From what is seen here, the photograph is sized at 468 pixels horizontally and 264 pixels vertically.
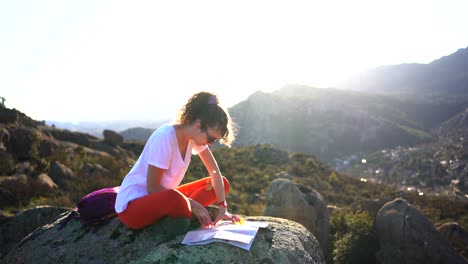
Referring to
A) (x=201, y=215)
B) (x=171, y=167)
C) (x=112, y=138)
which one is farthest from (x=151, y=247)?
(x=112, y=138)

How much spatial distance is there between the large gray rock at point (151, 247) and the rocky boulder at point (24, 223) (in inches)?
72.6

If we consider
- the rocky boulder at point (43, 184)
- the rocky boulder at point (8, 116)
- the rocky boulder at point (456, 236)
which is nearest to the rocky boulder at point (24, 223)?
the rocky boulder at point (43, 184)

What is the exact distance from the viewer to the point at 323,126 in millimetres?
115812

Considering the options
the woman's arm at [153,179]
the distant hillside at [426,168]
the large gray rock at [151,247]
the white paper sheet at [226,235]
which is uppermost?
the woman's arm at [153,179]

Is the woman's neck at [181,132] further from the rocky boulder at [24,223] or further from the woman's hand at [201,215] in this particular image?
the rocky boulder at [24,223]

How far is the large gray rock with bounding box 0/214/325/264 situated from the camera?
308 cm

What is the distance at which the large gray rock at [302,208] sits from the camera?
8336mm

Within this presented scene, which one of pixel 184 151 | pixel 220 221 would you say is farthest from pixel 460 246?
pixel 184 151

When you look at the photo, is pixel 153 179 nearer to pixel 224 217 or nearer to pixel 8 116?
pixel 224 217

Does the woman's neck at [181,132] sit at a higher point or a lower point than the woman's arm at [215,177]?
higher

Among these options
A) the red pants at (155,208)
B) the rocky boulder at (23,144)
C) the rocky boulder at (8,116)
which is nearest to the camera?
the red pants at (155,208)

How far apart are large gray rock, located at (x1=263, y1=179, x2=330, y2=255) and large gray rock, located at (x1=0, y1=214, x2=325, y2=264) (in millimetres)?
4257

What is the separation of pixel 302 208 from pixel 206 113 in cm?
543

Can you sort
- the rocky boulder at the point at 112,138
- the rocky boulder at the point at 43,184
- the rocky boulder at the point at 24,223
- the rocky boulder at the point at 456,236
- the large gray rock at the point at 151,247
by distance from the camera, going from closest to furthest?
the large gray rock at the point at 151,247 < the rocky boulder at the point at 24,223 < the rocky boulder at the point at 456,236 < the rocky boulder at the point at 43,184 < the rocky boulder at the point at 112,138
